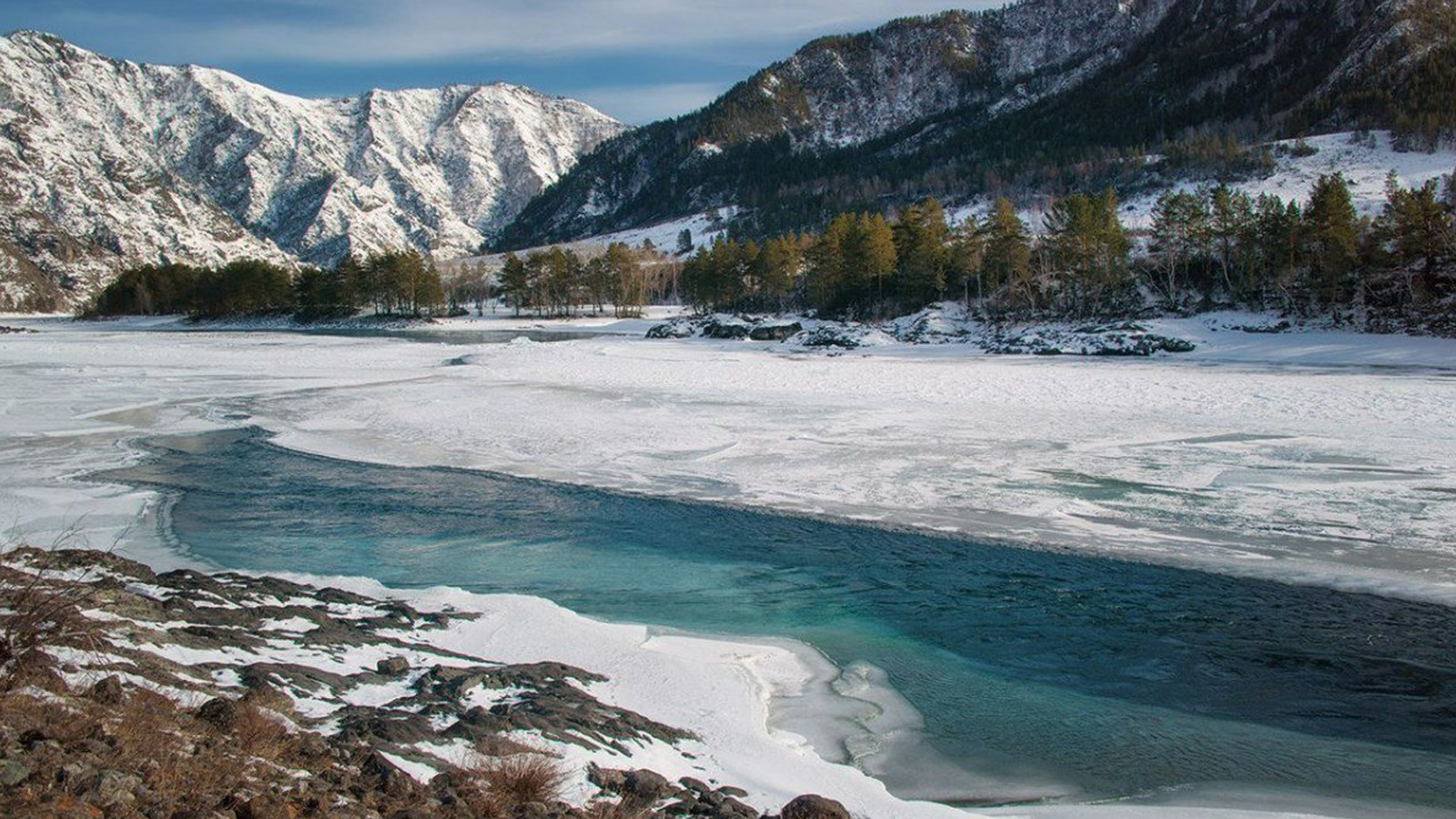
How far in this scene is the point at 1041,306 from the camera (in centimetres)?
7169

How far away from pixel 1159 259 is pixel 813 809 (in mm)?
75802

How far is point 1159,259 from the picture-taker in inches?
2808

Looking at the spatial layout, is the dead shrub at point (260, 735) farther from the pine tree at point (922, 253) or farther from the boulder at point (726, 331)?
the pine tree at point (922, 253)

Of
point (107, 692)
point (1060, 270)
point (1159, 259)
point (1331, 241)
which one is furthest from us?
point (1060, 270)

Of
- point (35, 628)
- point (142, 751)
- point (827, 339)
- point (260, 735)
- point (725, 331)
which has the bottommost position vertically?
point (260, 735)

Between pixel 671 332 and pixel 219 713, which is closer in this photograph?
pixel 219 713

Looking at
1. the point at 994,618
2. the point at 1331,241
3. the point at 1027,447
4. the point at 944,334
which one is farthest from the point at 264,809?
the point at 1331,241

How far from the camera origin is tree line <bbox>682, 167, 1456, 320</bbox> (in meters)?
52.9

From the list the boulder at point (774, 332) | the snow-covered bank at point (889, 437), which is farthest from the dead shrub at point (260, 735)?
the boulder at point (774, 332)

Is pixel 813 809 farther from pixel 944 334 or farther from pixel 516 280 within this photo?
pixel 516 280

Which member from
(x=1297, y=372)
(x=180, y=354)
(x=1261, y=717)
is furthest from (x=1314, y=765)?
A: (x=180, y=354)

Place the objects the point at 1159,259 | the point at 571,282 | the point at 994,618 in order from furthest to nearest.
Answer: the point at 571,282 < the point at 1159,259 < the point at 994,618

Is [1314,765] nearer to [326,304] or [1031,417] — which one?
[1031,417]

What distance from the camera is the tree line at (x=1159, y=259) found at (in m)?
52.9
